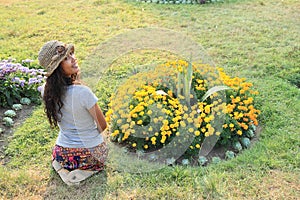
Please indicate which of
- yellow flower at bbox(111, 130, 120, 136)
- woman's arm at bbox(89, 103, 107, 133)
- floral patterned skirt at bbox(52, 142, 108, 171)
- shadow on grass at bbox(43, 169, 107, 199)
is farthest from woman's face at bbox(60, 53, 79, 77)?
shadow on grass at bbox(43, 169, 107, 199)

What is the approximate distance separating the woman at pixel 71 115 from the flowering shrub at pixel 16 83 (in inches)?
52.4

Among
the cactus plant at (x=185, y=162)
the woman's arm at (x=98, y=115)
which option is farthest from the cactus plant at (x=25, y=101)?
the cactus plant at (x=185, y=162)

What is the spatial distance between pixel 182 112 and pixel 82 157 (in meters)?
Answer: 1.00

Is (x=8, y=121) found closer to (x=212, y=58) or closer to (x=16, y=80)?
(x=16, y=80)

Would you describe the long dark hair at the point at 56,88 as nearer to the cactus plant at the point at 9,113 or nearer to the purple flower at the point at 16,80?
the cactus plant at the point at 9,113

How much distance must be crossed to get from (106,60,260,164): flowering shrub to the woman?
387 millimetres

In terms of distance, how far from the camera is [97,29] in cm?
696

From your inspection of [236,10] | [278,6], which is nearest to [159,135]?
[236,10]

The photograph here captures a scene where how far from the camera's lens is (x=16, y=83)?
4.38 m

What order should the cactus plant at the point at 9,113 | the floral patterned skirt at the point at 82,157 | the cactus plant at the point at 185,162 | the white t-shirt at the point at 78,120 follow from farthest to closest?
the cactus plant at the point at 9,113 < the cactus plant at the point at 185,162 < the floral patterned skirt at the point at 82,157 < the white t-shirt at the point at 78,120

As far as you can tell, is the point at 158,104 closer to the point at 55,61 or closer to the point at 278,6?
the point at 55,61

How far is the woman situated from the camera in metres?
2.91

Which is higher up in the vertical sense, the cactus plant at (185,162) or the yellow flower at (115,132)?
the yellow flower at (115,132)

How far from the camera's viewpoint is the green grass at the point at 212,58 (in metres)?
3.09
